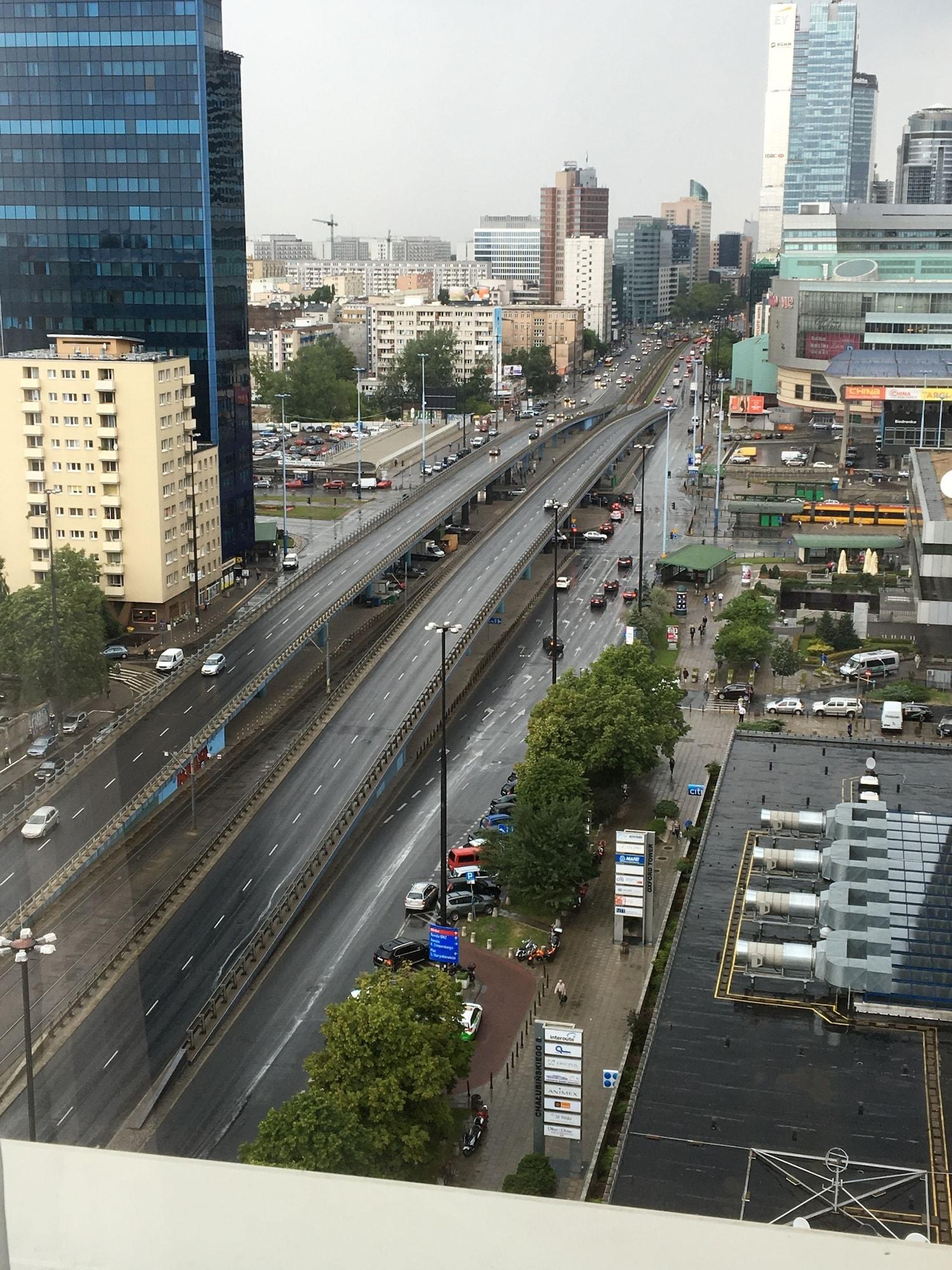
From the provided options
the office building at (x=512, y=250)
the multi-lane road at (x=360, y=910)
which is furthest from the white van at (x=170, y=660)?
the office building at (x=512, y=250)

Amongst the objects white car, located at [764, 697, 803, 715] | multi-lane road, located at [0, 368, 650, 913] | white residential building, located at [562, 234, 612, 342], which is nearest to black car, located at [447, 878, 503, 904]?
multi-lane road, located at [0, 368, 650, 913]

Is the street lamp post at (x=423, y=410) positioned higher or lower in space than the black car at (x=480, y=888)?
higher

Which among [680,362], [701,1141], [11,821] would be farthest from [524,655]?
[680,362]

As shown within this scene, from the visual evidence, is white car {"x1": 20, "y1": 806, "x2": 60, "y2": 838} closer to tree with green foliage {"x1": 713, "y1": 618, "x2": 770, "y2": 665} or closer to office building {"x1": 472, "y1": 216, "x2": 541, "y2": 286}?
tree with green foliage {"x1": 713, "y1": 618, "x2": 770, "y2": 665}

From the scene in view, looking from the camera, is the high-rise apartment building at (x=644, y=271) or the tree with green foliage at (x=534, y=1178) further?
the high-rise apartment building at (x=644, y=271)

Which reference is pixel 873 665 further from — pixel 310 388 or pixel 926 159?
pixel 310 388

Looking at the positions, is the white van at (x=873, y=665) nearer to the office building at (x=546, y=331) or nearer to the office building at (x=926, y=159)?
the office building at (x=926, y=159)
